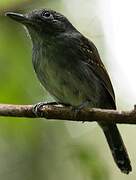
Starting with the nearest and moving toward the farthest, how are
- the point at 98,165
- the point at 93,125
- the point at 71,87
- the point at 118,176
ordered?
the point at 98,165, the point at 71,87, the point at 93,125, the point at 118,176

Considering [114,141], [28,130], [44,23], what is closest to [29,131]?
[28,130]

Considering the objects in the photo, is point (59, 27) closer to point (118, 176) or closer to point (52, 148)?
point (52, 148)

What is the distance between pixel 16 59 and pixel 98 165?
0.94 meters

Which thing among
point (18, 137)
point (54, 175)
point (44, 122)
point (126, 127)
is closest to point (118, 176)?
point (126, 127)

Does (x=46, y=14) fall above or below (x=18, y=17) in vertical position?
below

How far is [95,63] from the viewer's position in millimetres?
4887

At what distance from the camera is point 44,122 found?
4.70 metres

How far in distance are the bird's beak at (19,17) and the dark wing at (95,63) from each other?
0.61 m

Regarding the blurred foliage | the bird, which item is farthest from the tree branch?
the bird

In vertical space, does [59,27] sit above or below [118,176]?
above

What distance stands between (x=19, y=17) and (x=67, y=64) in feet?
1.80

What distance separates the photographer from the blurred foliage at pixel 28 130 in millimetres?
3736

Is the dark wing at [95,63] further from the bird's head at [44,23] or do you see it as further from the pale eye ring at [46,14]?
the pale eye ring at [46,14]

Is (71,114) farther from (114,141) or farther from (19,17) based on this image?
(114,141)
